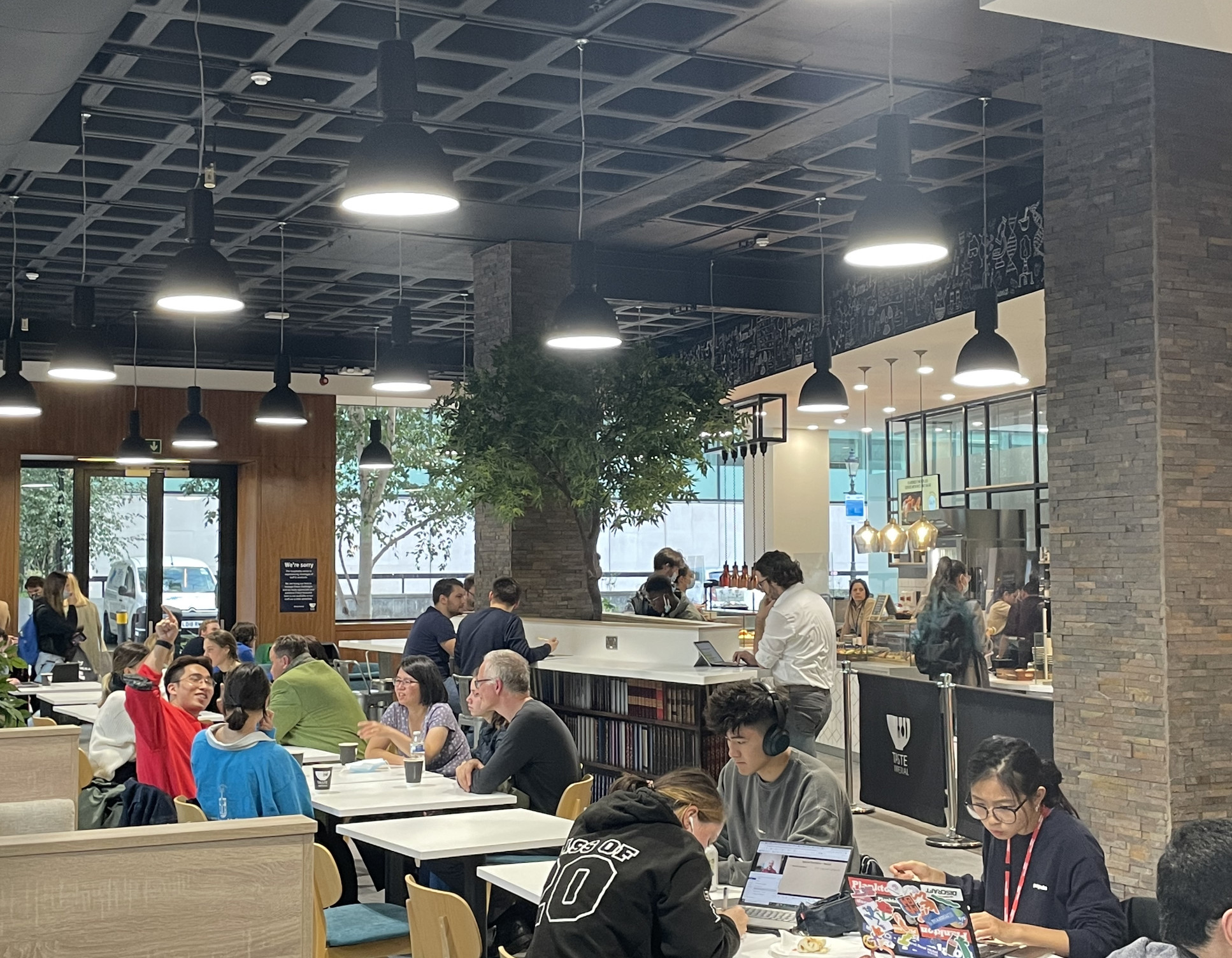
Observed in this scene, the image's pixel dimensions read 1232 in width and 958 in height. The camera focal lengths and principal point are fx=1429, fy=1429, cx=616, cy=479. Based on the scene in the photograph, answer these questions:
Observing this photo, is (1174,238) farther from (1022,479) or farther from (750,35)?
(1022,479)

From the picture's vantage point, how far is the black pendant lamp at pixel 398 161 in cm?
439

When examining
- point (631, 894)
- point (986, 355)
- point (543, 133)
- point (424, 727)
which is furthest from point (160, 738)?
point (986, 355)

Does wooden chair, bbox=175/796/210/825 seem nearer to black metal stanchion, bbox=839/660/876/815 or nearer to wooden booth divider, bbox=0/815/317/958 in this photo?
wooden booth divider, bbox=0/815/317/958

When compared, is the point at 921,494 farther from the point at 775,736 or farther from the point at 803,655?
the point at 775,736

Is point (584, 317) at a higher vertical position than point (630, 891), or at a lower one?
higher

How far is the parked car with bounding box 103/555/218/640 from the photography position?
666 inches

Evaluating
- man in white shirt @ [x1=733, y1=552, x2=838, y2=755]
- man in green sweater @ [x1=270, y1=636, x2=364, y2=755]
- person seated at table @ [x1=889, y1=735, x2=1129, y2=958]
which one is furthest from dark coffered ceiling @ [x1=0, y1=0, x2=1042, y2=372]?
person seated at table @ [x1=889, y1=735, x2=1129, y2=958]

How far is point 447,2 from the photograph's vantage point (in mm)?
6832

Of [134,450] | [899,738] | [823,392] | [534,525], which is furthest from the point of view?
[134,450]

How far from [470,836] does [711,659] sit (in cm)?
428

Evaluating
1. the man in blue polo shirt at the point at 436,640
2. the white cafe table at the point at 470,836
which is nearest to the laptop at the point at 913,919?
the white cafe table at the point at 470,836

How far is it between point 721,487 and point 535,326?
1600 centimetres

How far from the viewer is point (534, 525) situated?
11773 mm

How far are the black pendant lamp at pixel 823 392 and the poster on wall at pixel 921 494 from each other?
7476 millimetres
